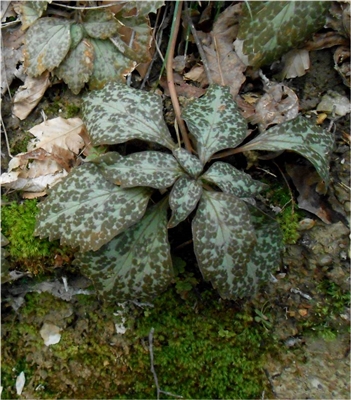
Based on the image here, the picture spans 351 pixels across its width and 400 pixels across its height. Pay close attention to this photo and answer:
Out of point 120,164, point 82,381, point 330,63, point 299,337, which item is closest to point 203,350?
point 299,337

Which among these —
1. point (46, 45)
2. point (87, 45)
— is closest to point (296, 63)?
point (87, 45)

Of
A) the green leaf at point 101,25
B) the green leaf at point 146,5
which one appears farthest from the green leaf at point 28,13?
the green leaf at point 146,5

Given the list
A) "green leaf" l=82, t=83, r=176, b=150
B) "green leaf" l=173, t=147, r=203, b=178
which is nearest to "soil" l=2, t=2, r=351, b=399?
"green leaf" l=173, t=147, r=203, b=178

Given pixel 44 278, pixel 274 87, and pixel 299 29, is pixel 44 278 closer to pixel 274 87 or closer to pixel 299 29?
pixel 274 87

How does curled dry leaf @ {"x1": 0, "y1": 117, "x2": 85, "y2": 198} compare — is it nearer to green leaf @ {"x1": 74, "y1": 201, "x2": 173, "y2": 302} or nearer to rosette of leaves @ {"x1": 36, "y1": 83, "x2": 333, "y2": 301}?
rosette of leaves @ {"x1": 36, "y1": 83, "x2": 333, "y2": 301}

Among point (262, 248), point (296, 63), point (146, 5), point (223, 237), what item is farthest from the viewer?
point (296, 63)

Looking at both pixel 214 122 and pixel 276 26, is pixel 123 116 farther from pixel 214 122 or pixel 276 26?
pixel 276 26

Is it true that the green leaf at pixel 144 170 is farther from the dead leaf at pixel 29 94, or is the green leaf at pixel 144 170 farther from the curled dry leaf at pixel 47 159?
the dead leaf at pixel 29 94
